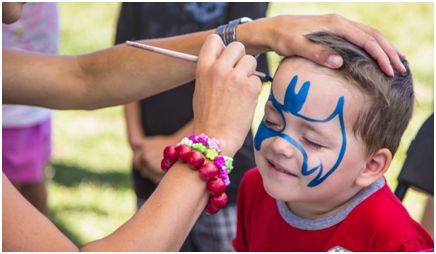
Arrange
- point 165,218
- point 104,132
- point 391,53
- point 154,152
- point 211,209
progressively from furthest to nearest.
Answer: point 104,132 < point 154,152 < point 391,53 < point 211,209 < point 165,218

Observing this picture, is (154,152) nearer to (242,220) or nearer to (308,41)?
(242,220)

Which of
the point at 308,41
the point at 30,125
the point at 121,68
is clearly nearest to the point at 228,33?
the point at 308,41

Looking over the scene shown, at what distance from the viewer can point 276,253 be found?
6.29ft

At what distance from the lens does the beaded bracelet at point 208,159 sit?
1.63 m

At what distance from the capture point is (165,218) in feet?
5.25

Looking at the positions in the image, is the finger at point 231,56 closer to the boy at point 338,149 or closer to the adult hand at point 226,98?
the adult hand at point 226,98

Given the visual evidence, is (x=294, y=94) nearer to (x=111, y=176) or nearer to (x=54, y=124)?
(x=111, y=176)

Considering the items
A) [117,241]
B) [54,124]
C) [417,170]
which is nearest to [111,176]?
[54,124]

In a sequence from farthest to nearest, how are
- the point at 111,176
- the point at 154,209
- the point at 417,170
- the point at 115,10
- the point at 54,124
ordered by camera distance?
1. the point at 115,10
2. the point at 54,124
3. the point at 111,176
4. the point at 417,170
5. the point at 154,209

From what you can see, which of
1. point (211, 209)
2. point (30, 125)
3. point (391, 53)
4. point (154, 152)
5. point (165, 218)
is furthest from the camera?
point (30, 125)

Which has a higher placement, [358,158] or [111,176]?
[358,158]

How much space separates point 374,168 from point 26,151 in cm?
197

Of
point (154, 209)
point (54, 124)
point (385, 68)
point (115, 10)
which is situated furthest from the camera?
point (115, 10)

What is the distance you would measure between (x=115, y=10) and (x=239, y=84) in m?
4.65
